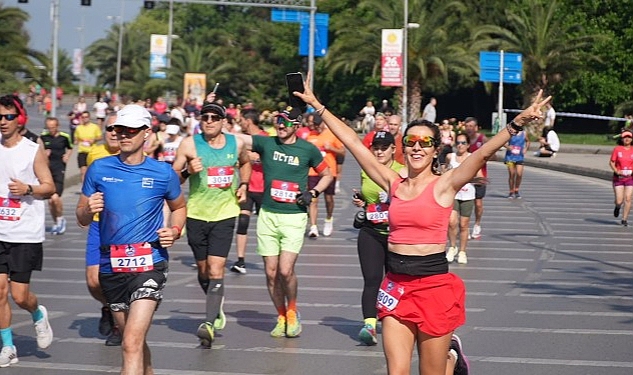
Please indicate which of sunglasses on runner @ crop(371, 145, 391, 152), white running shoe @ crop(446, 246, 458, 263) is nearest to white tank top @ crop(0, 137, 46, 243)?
sunglasses on runner @ crop(371, 145, 391, 152)

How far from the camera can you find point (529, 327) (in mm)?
11094

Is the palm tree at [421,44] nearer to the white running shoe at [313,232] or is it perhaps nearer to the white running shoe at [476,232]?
the white running shoe at [476,232]

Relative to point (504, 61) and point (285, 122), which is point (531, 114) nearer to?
point (285, 122)

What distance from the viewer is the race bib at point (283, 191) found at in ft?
35.5

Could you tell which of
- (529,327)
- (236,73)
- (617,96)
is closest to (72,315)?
(529,327)

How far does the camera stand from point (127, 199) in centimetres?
743

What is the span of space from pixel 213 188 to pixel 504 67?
134 ft

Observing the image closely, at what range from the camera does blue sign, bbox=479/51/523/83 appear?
50.3 m

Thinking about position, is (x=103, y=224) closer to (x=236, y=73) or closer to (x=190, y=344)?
(x=190, y=344)

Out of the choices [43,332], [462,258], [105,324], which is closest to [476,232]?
[462,258]

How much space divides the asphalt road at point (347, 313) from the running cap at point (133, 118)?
2333 mm

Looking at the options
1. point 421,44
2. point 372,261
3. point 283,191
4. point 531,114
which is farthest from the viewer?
point 421,44

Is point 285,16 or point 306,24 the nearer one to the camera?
point 285,16

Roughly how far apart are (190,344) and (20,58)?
2186cm
